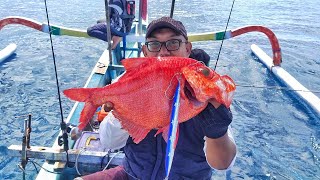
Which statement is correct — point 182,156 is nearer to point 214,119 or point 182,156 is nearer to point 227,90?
point 214,119

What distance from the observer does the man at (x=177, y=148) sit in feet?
7.68

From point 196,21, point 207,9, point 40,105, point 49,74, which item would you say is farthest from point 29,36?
point 207,9

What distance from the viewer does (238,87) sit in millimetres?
8422

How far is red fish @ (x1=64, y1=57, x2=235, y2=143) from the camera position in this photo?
161cm

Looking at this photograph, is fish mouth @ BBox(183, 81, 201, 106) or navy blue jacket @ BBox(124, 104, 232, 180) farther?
navy blue jacket @ BBox(124, 104, 232, 180)

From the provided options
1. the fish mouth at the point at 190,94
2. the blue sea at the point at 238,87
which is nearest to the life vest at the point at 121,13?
the blue sea at the point at 238,87

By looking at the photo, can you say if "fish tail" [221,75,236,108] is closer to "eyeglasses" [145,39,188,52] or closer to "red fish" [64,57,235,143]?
"red fish" [64,57,235,143]

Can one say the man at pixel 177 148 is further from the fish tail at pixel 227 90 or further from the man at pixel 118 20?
the man at pixel 118 20

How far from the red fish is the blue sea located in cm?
181

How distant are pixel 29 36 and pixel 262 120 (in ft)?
32.9

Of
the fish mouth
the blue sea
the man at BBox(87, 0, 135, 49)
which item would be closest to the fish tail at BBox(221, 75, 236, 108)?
the fish mouth

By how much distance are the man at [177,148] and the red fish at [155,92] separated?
51cm

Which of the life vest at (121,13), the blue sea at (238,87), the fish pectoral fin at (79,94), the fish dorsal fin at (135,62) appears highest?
the fish dorsal fin at (135,62)

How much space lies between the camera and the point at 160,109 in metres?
1.81
